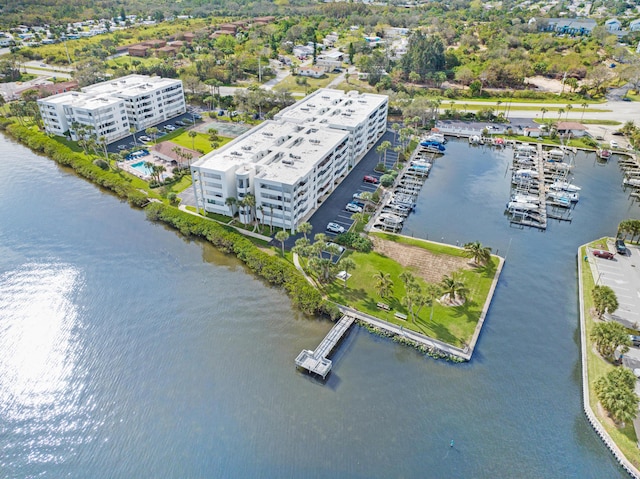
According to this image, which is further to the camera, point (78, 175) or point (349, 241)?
point (78, 175)

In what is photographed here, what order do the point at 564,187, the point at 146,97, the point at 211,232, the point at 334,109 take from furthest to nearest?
the point at 146,97, the point at 334,109, the point at 564,187, the point at 211,232

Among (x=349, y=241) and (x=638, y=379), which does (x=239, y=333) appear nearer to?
(x=349, y=241)

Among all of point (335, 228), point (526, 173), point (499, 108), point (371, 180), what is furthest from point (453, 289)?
point (499, 108)

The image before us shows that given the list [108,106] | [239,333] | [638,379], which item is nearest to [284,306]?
[239,333]

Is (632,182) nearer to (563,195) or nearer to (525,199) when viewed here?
(563,195)

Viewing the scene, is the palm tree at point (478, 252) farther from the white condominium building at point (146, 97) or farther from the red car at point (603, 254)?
the white condominium building at point (146, 97)

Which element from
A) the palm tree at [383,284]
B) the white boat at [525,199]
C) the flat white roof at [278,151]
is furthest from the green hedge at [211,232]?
the white boat at [525,199]

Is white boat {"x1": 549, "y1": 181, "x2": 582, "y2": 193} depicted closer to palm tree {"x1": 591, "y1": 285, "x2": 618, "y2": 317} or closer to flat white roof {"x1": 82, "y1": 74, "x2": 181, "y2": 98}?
palm tree {"x1": 591, "y1": 285, "x2": 618, "y2": 317}

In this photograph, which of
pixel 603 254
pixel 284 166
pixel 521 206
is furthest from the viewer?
pixel 521 206

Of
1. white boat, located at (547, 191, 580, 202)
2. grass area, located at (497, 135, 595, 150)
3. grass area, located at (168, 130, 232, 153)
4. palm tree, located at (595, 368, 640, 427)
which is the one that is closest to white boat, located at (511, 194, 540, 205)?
white boat, located at (547, 191, 580, 202)
